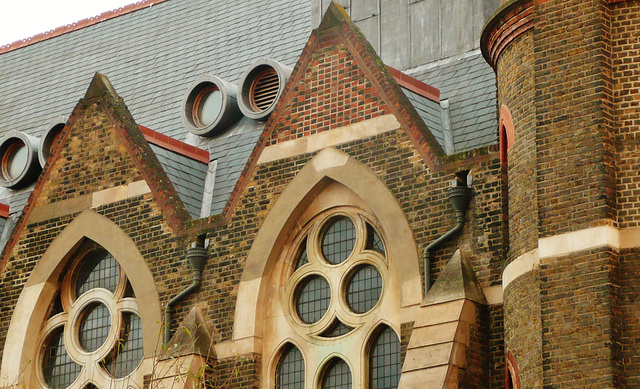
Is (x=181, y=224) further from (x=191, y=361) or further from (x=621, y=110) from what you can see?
(x=621, y=110)

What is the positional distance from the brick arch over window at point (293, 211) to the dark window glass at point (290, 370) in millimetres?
552

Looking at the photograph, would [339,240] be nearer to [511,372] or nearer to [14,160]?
[511,372]

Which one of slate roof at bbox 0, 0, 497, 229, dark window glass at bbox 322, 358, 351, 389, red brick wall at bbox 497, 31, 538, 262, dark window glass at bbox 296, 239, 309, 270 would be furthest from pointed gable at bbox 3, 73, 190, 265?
red brick wall at bbox 497, 31, 538, 262

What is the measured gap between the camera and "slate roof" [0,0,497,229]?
2736 centimetres

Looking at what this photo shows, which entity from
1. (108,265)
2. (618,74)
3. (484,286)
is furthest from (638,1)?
(108,265)

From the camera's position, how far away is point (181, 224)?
86.7 feet

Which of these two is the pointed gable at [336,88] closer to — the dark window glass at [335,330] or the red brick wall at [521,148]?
the red brick wall at [521,148]

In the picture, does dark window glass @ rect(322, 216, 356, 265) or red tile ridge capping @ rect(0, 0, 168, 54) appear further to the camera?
red tile ridge capping @ rect(0, 0, 168, 54)

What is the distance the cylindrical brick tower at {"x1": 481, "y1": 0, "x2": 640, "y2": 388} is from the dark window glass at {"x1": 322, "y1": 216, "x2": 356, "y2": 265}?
3.75 metres

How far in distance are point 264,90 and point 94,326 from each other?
534cm

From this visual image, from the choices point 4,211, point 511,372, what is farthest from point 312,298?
point 4,211

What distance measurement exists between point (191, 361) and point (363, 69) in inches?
206

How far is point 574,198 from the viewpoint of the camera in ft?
67.2

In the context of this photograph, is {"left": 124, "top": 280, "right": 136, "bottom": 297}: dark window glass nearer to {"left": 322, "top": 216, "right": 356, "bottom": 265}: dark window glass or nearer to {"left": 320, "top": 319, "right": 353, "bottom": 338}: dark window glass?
{"left": 322, "top": 216, "right": 356, "bottom": 265}: dark window glass
